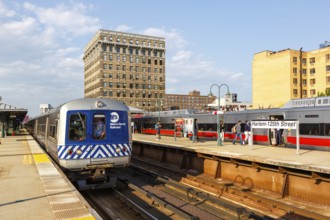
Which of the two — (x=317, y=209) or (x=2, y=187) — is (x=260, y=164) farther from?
(x=2, y=187)

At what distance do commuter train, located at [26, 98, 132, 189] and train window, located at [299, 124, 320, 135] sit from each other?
12.6 meters

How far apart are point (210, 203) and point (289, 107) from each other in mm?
12773

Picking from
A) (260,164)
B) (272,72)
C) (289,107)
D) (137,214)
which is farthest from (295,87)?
(137,214)

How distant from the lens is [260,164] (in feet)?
45.9

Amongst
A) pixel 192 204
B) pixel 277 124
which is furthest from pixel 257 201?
pixel 277 124

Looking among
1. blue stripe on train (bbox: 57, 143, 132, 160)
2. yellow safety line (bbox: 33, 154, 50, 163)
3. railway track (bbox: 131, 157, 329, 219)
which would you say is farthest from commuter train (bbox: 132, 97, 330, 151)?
yellow safety line (bbox: 33, 154, 50, 163)

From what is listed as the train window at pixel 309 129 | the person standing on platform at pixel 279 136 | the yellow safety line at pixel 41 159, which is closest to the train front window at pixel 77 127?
the yellow safety line at pixel 41 159

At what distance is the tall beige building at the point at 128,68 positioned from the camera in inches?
4050

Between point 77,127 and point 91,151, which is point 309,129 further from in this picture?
point 77,127

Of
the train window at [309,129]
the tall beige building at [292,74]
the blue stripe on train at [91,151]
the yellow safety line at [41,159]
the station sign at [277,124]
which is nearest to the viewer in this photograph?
the blue stripe on train at [91,151]

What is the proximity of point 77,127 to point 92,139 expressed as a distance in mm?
704

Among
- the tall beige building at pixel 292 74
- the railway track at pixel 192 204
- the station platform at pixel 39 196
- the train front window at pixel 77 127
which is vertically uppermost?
the tall beige building at pixel 292 74

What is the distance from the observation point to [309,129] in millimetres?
19375

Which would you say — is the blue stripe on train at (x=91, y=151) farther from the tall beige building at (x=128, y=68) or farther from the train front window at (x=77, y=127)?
the tall beige building at (x=128, y=68)
